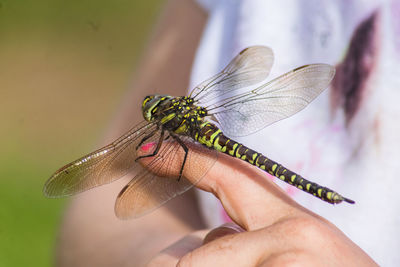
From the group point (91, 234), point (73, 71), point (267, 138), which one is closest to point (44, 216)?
point (73, 71)

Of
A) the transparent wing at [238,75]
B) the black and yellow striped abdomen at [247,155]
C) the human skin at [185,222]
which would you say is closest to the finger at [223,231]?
the human skin at [185,222]

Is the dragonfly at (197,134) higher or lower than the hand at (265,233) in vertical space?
higher

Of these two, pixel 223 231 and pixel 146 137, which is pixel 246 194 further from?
pixel 146 137

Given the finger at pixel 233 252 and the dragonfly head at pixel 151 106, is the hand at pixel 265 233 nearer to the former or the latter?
the finger at pixel 233 252

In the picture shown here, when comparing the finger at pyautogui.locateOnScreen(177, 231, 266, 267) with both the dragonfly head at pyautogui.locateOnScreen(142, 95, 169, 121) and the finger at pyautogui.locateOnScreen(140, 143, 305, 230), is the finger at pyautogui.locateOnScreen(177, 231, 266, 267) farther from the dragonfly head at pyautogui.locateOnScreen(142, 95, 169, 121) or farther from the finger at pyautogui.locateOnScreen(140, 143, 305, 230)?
the dragonfly head at pyautogui.locateOnScreen(142, 95, 169, 121)

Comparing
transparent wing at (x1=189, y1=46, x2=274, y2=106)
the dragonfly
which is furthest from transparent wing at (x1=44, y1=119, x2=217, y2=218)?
transparent wing at (x1=189, y1=46, x2=274, y2=106)

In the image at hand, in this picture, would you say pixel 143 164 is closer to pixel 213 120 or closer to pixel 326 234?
pixel 213 120

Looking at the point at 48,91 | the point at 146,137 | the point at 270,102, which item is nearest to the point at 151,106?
the point at 146,137
